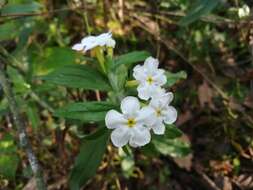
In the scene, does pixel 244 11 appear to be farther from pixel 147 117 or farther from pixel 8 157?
pixel 8 157

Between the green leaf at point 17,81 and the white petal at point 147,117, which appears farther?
the green leaf at point 17,81

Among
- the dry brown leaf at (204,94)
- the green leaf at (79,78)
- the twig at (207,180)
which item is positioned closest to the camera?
the green leaf at (79,78)

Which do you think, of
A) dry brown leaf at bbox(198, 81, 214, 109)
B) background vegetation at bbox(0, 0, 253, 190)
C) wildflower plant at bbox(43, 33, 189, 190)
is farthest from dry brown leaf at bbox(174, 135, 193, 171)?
wildflower plant at bbox(43, 33, 189, 190)

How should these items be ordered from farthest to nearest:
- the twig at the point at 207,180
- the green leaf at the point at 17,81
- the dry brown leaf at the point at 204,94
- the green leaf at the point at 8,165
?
the dry brown leaf at the point at 204,94
the twig at the point at 207,180
the green leaf at the point at 17,81
the green leaf at the point at 8,165

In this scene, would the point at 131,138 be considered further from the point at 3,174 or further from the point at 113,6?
the point at 113,6

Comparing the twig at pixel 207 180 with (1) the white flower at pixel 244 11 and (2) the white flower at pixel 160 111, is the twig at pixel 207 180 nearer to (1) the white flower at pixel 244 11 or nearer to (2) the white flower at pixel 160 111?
(1) the white flower at pixel 244 11

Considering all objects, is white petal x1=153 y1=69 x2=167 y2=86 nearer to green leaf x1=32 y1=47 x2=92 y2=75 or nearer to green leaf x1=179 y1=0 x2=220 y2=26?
green leaf x1=179 y1=0 x2=220 y2=26

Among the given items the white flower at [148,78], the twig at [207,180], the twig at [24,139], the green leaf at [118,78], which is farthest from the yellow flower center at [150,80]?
the twig at [207,180]
